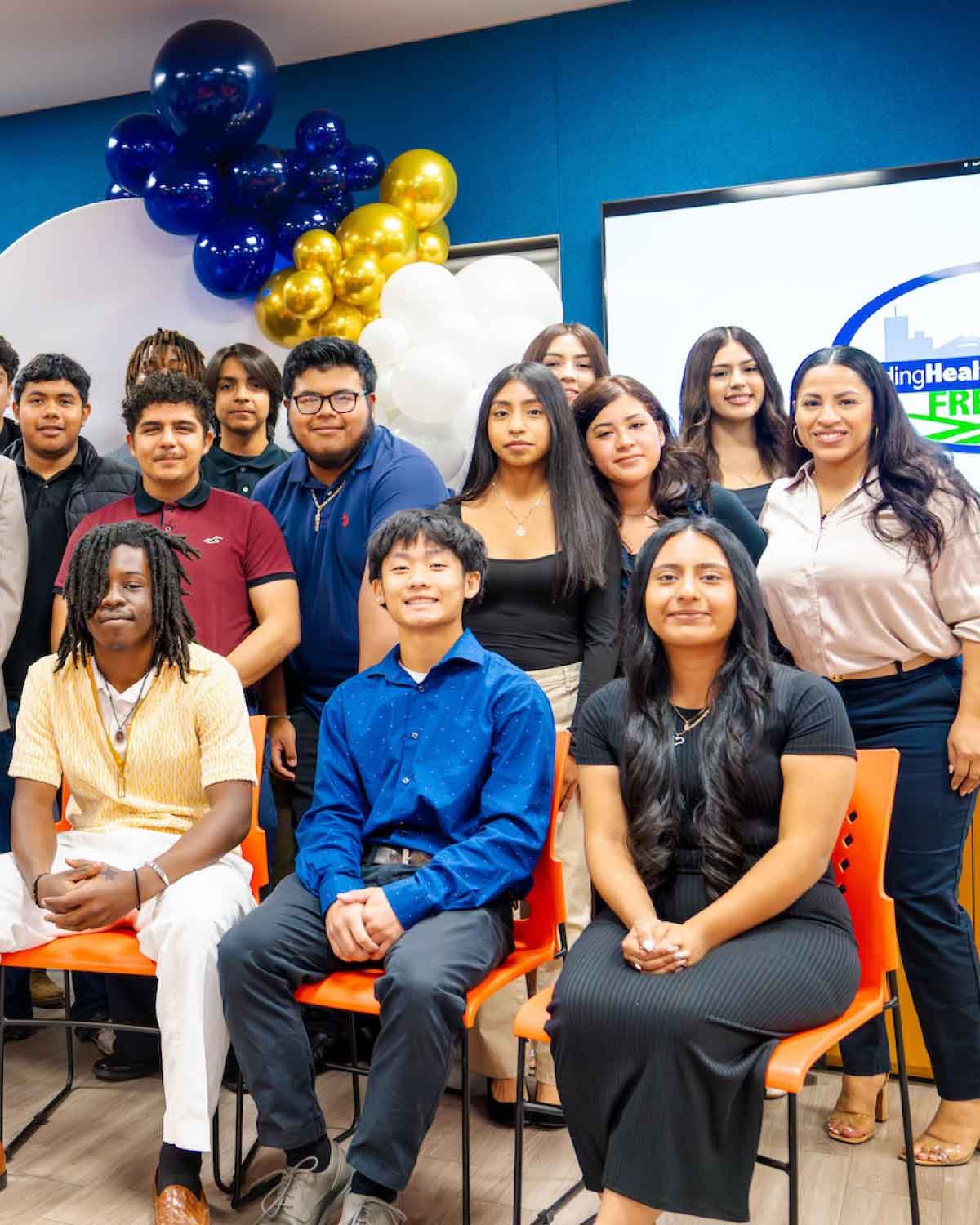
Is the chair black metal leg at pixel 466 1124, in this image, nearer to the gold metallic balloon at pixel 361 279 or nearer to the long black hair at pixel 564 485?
the long black hair at pixel 564 485

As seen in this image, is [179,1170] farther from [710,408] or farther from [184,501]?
[710,408]

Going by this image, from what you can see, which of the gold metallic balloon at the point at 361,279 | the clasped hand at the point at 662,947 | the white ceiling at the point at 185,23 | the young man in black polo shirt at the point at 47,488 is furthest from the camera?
the white ceiling at the point at 185,23

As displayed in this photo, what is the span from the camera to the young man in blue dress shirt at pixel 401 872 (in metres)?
1.96

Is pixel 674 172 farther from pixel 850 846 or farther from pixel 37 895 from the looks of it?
pixel 37 895

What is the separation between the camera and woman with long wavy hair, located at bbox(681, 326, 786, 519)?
9.70 feet

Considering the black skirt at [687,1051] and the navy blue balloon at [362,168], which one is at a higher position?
the navy blue balloon at [362,168]

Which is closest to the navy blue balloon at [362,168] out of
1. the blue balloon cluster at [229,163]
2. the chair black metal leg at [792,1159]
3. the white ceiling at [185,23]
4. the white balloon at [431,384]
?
the blue balloon cluster at [229,163]

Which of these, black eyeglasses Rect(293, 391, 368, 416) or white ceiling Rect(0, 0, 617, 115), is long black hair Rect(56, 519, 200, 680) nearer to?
black eyeglasses Rect(293, 391, 368, 416)

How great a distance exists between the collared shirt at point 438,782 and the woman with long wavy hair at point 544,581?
241 mm

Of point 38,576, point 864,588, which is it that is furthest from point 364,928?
point 38,576

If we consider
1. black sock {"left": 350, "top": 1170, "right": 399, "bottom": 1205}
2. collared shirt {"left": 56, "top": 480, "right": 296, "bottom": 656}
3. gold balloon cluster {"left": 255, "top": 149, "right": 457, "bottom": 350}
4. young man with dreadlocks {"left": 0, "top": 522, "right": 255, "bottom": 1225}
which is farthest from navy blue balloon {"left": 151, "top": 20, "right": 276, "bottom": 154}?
black sock {"left": 350, "top": 1170, "right": 399, "bottom": 1205}

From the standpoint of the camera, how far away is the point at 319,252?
13.9 ft

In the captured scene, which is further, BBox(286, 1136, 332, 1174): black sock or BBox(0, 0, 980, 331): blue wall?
BBox(0, 0, 980, 331): blue wall

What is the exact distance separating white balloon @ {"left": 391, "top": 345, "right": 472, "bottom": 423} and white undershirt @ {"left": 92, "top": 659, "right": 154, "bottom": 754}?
1492mm
